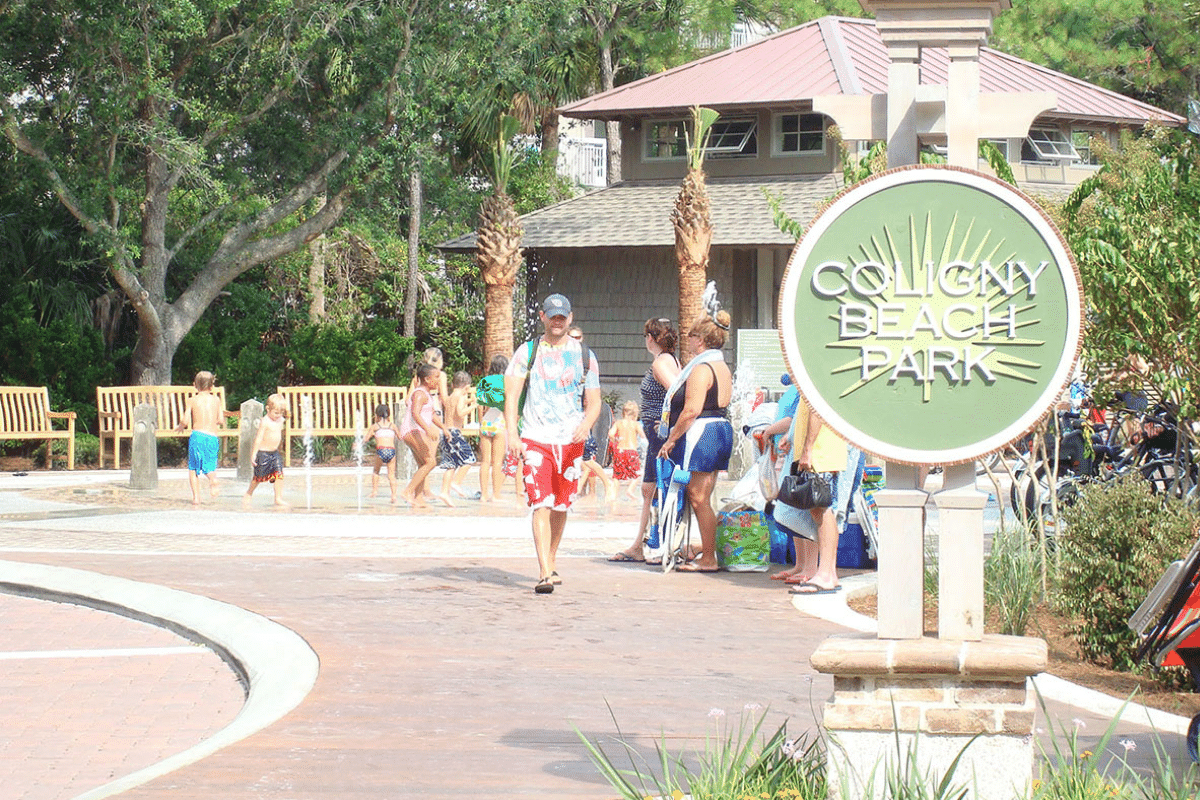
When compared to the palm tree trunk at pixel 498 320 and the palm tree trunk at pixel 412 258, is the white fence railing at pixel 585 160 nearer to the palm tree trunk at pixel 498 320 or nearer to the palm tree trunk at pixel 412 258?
the palm tree trunk at pixel 412 258

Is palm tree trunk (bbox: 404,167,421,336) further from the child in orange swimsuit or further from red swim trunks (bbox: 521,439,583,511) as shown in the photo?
red swim trunks (bbox: 521,439,583,511)

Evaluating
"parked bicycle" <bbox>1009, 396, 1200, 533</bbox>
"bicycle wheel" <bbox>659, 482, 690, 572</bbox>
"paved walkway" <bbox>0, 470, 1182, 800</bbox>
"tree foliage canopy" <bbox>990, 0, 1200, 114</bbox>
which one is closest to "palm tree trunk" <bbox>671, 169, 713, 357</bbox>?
"parked bicycle" <bbox>1009, 396, 1200, 533</bbox>

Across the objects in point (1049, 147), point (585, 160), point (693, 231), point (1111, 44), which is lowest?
point (693, 231)

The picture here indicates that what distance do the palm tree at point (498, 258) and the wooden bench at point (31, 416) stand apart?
7201 mm

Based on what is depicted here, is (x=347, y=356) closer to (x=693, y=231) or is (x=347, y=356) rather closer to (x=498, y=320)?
(x=498, y=320)

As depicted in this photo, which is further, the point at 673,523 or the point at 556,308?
the point at 673,523

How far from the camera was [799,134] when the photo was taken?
93.9ft

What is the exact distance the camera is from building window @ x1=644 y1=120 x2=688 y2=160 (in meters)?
29.8

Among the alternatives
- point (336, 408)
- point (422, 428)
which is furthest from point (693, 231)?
point (422, 428)

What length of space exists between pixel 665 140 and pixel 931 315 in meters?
25.7

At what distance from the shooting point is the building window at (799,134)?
1119 inches

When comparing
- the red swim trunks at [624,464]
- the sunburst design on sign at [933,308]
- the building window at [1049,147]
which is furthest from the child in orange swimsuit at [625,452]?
the building window at [1049,147]

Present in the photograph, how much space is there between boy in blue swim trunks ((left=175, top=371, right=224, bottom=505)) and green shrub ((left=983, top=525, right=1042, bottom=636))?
9.57 metres

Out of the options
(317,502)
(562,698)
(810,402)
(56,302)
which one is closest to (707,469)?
(562,698)
